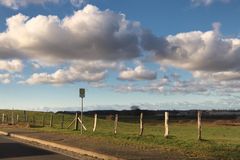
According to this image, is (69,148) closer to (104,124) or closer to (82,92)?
(82,92)

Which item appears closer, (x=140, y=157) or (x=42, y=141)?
(x=140, y=157)

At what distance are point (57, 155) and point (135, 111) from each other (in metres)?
125

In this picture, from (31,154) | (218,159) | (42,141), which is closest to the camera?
(218,159)

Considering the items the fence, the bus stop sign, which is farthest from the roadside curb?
the fence

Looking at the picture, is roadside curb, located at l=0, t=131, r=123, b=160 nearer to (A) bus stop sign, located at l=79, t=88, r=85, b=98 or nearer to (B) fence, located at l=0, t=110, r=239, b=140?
(A) bus stop sign, located at l=79, t=88, r=85, b=98

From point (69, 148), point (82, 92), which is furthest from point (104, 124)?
point (69, 148)

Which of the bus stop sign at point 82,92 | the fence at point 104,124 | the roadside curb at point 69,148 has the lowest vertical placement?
the roadside curb at point 69,148

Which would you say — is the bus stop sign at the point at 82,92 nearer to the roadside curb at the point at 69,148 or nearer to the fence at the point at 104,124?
the fence at the point at 104,124

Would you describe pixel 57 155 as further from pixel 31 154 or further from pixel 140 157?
pixel 140 157

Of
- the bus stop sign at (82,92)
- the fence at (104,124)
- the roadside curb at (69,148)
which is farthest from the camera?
the bus stop sign at (82,92)

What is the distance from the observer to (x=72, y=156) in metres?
20.4

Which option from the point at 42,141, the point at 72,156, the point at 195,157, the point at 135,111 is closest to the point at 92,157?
the point at 72,156

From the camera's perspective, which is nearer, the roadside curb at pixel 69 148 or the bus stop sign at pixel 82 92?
the roadside curb at pixel 69 148

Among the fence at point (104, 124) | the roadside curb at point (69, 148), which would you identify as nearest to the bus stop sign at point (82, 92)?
the fence at point (104, 124)
